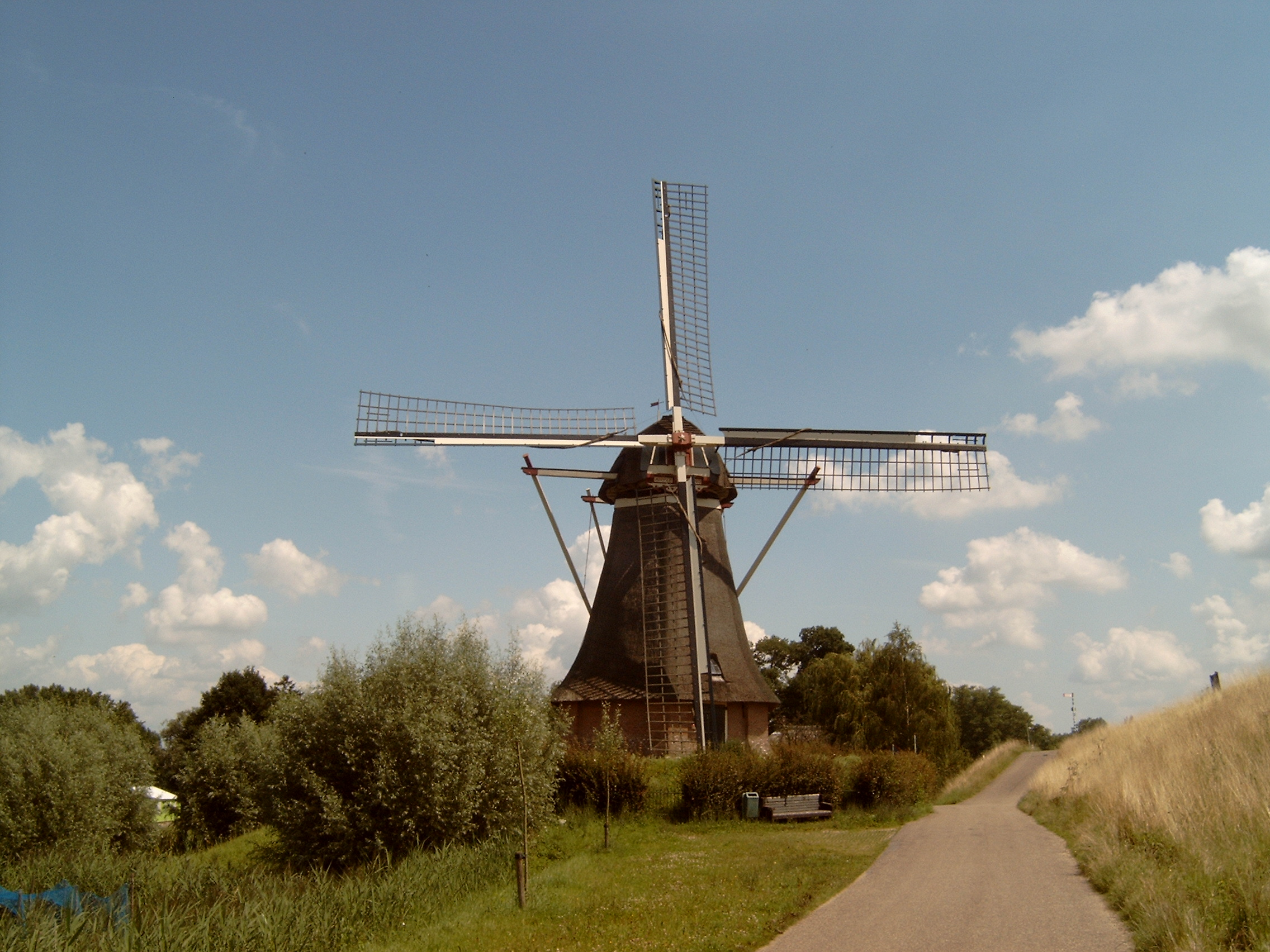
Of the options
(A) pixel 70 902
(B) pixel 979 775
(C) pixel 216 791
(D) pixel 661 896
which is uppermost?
(A) pixel 70 902

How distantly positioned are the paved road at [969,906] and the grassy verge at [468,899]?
0.56 m

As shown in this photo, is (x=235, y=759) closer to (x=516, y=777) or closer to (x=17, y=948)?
(x=516, y=777)

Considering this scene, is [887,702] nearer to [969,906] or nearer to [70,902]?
[969,906]

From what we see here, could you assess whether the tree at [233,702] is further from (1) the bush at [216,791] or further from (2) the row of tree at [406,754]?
(2) the row of tree at [406,754]

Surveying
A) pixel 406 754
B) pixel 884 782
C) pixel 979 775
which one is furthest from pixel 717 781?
pixel 979 775

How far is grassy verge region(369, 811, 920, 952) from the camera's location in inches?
397

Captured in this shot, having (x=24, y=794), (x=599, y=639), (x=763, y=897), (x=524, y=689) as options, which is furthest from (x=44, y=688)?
(x=763, y=897)

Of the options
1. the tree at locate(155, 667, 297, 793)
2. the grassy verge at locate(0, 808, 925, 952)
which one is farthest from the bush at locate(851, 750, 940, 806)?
the tree at locate(155, 667, 297, 793)

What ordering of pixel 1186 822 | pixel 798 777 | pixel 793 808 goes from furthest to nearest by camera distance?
pixel 798 777 → pixel 793 808 → pixel 1186 822

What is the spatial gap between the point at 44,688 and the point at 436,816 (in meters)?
42.4

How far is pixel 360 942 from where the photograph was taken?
33.4 feet

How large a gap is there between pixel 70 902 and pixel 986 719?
64.0 m

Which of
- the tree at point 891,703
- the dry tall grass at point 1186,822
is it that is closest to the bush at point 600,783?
the dry tall grass at point 1186,822

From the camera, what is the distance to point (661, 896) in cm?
1233
